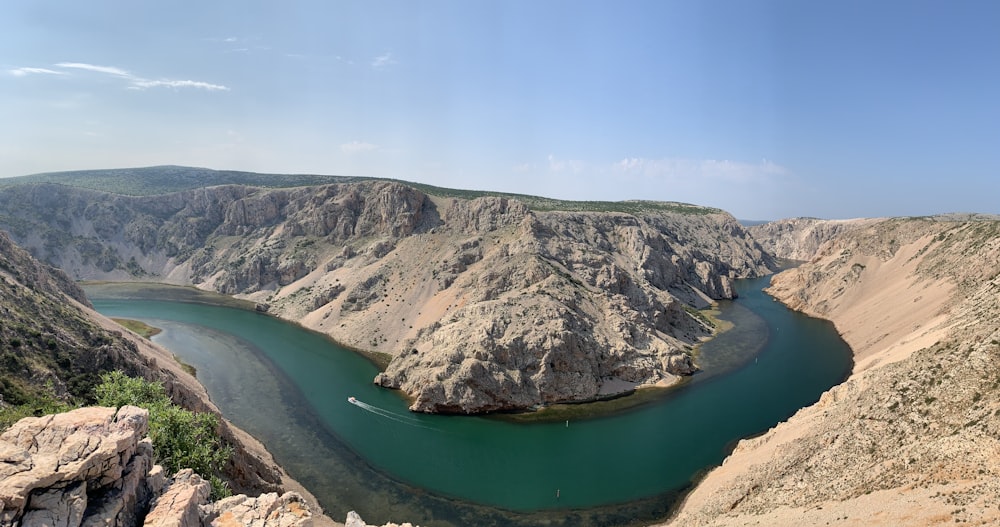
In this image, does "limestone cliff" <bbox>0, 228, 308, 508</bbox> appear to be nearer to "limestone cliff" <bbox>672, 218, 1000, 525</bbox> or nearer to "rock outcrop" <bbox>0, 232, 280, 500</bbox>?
"rock outcrop" <bbox>0, 232, 280, 500</bbox>

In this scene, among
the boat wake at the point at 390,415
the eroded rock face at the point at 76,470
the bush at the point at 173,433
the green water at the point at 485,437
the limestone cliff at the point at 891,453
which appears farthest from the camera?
the boat wake at the point at 390,415

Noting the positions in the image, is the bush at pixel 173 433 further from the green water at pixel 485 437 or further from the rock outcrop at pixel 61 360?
the green water at pixel 485 437

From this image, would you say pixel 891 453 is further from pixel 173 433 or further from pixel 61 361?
pixel 61 361

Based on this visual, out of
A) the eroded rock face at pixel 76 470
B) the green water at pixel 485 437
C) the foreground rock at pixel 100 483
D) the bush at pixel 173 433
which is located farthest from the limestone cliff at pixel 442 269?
the eroded rock face at pixel 76 470

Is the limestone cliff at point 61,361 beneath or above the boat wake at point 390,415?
above

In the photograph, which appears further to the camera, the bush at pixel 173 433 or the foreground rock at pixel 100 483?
the bush at pixel 173 433

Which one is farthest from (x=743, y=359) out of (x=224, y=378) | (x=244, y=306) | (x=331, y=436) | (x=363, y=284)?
(x=244, y=306)
